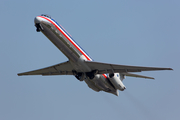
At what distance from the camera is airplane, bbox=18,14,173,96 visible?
1350 inches

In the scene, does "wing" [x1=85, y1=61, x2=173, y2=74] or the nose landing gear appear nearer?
the nose landing gear

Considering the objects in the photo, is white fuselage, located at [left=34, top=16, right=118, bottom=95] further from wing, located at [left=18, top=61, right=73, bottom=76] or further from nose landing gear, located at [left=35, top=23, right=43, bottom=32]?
wing, located at [left=18, top=61, right=73, bottom=76]

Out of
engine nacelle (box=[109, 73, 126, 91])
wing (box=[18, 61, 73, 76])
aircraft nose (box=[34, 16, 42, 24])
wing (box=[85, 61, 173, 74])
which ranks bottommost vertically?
engine nacelle (box=[109, 73, 126, 91])

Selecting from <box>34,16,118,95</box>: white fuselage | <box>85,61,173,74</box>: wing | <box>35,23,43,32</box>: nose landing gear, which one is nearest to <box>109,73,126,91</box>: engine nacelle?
<box>34,16,118,95</box>: white fuselage

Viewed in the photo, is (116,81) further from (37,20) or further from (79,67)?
(37,20)

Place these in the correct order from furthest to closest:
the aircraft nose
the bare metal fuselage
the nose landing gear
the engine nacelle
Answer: the engine nacelle < the bare metal fuselage < the nose landing gear < the aircraft nose

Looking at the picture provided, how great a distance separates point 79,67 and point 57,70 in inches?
223

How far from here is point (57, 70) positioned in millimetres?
42656

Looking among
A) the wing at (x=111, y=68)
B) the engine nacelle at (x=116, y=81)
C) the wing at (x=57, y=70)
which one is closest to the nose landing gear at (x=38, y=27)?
the wing at (x=57, y=70)

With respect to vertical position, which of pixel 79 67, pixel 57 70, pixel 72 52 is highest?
pixel 72 52

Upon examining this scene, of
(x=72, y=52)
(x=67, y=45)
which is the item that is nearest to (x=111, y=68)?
(x=72, y=52)

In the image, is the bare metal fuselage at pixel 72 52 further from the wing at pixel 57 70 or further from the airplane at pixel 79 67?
the wing at pixel 57 70

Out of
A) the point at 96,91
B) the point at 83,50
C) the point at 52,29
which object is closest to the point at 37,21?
the point at 52,29

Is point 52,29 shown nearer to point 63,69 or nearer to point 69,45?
point 69,45
